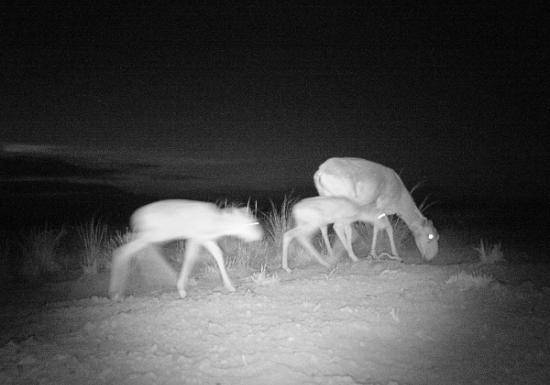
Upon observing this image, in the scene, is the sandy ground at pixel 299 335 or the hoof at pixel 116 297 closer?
the sandy ground at pixel 299 335

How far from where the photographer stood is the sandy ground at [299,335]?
4.66 metres

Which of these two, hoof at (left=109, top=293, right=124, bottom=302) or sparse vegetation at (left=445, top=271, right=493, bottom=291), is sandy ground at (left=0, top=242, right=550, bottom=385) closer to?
sparse vegetation at (left=445, top=271, right=493, bottom=291)

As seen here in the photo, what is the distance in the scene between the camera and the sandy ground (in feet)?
15.3

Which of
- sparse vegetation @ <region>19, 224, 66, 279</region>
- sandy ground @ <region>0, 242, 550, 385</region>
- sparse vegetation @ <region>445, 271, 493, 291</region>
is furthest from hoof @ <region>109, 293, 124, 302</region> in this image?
sparse vegetation @ <region>445, 271, 493, 291</region>

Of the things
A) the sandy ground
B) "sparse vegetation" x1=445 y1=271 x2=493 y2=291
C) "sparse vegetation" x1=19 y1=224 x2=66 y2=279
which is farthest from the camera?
"sparse vegetation" x1=19 y1=224 x2=66 y2=279

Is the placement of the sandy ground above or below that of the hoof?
above

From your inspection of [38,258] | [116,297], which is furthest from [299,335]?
[38,258]

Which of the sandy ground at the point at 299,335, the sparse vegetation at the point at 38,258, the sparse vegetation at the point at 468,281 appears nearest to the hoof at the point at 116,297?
the sandy ground at the point at 299,335

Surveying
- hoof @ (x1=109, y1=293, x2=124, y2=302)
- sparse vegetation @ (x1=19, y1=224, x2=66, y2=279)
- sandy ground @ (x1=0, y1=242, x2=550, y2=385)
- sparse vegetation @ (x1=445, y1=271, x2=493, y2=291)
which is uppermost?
sparse vegetation @ (x1=445, y1=271, x2=493, y2=291)

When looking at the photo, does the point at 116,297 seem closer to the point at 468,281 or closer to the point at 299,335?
the point at 299,335

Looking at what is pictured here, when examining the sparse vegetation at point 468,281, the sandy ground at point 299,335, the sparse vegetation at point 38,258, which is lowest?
the sparse vegetation at point 38,258

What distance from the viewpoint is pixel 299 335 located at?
5582mm

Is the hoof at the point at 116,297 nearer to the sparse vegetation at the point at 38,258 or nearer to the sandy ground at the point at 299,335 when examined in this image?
the sandy ground at the point at 299,335

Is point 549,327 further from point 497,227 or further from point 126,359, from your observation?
point 497,227
